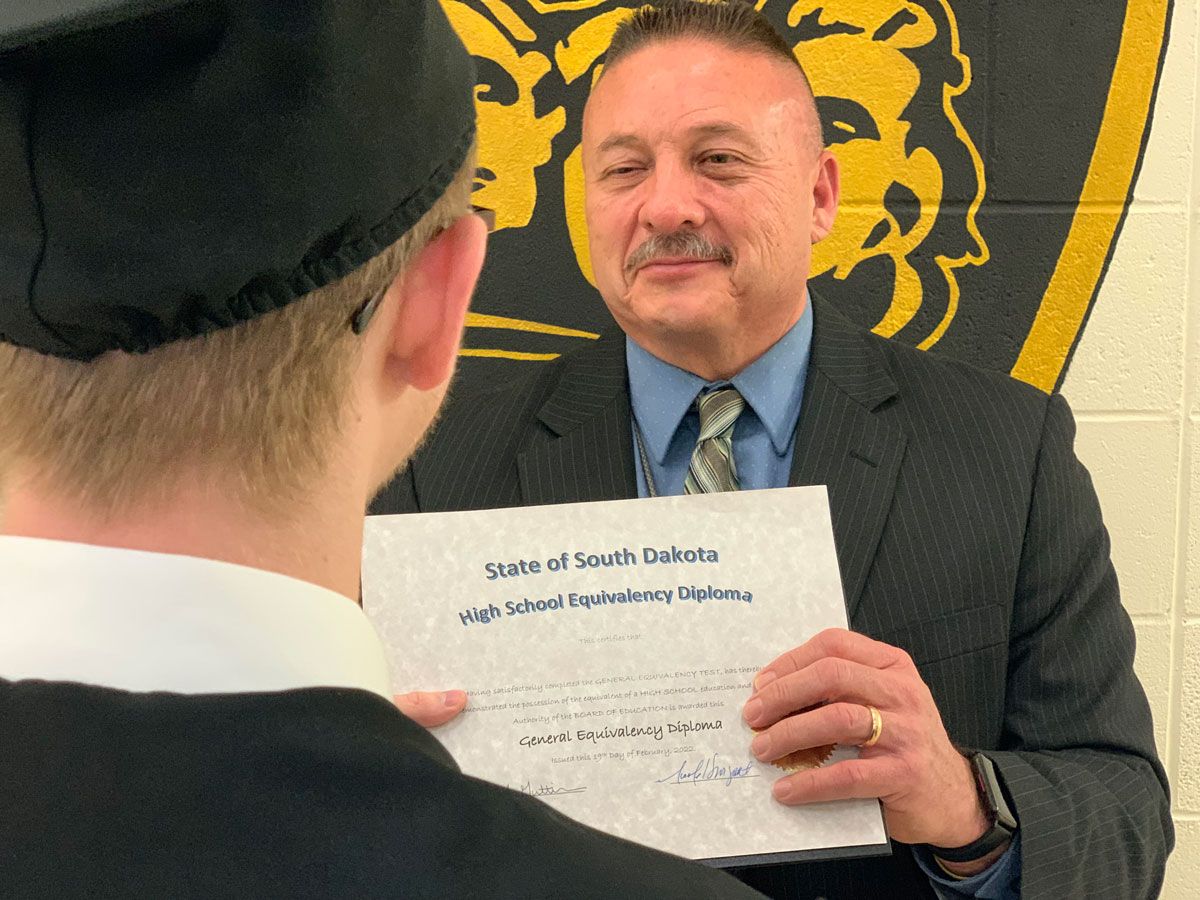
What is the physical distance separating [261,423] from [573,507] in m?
0.61

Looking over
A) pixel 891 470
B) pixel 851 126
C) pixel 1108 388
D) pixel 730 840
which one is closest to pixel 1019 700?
pixel 891 470

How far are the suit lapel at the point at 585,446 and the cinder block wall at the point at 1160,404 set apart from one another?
0.79 m

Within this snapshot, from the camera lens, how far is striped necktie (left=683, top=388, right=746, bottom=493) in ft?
4.86

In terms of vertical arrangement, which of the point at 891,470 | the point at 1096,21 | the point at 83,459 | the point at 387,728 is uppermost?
the point at 1096,21

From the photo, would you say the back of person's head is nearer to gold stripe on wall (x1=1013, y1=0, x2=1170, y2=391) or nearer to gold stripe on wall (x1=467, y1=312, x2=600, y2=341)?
gold stripe on wall (x1=467, y1=312, x2=600, y2=341)

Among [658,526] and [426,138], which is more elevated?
[426,138]

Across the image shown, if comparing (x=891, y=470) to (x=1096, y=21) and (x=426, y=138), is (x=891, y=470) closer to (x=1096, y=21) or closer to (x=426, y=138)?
(x=1096, y=21)

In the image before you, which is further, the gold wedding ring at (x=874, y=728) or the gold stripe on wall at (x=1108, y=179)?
the gold stripe on wall at (x=1108, y=179)

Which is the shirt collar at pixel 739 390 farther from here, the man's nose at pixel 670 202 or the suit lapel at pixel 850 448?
the man's nose at pixel 670 202

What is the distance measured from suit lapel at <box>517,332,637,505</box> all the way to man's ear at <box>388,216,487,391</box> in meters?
0.86

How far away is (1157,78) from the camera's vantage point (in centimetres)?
191

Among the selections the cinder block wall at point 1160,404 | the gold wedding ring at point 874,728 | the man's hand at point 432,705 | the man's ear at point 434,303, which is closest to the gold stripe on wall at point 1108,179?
the cinder block wall at point 1160,404

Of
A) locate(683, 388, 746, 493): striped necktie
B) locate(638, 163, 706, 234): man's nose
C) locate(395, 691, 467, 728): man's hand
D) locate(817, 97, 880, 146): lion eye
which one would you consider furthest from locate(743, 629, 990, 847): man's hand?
locate(817, 97, 880, 146): lion eye
